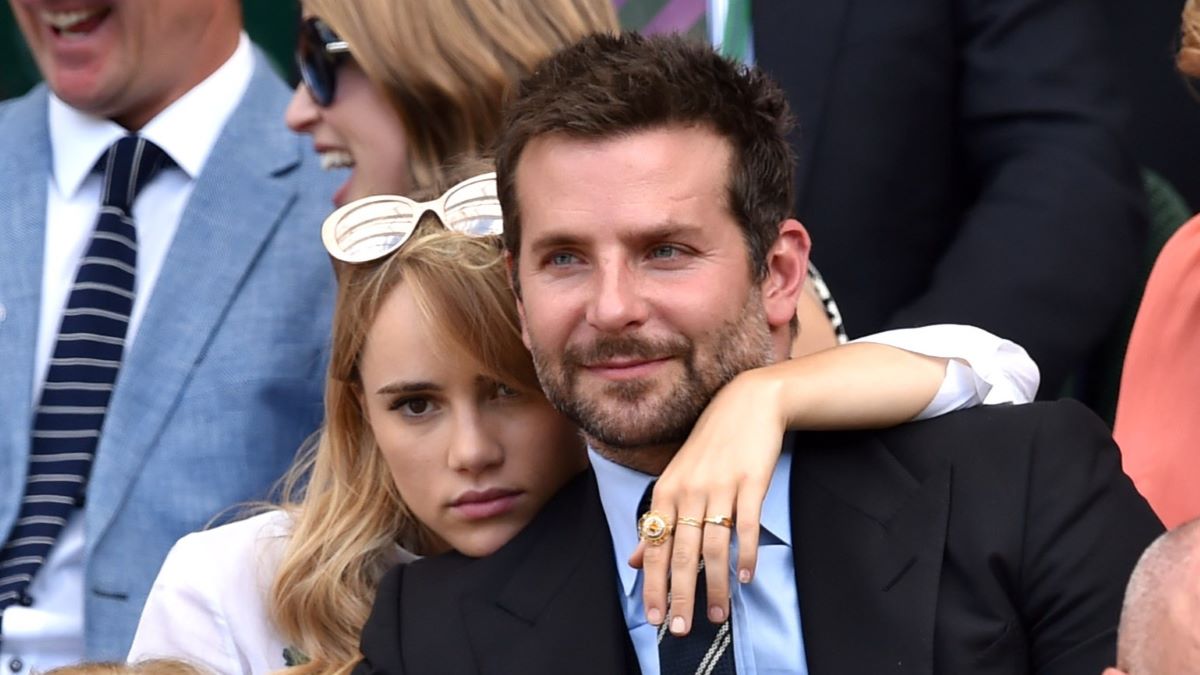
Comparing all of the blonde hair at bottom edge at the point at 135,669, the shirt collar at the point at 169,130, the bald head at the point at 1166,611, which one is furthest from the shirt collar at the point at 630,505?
the shirt collar at the point at 169,130

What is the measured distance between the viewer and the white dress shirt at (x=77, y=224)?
3.15 metres

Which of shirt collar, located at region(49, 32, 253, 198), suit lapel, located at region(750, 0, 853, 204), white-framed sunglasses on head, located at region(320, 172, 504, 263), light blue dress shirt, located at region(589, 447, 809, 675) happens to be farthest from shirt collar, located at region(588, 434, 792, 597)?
shirt collar, located at region(49, 32, 253, 198)

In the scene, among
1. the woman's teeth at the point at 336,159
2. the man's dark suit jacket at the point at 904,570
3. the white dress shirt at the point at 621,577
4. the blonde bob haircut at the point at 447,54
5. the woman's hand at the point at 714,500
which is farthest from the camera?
the woman's teeth at the point at 336,159

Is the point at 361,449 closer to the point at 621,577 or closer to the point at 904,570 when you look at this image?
the point at 621,577

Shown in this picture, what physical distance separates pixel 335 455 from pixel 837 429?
0.80 m

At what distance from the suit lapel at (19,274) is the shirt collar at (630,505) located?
3.72 feet

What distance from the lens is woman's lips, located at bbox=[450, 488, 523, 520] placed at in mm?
2617

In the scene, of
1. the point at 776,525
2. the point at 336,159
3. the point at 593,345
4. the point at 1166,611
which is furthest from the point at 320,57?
the point at 1166,611

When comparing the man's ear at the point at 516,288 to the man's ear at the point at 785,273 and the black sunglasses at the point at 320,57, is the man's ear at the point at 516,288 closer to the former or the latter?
the man's ear at the point at 785,273

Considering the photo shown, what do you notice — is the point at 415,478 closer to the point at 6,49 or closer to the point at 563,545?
the point at 563,545

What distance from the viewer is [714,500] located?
214 cm

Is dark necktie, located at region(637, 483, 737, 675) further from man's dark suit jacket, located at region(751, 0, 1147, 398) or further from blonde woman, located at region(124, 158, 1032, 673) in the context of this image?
man's dark suit jacket, located at region(751, 0, 1147, 398)

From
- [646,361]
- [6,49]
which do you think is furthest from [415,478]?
[6,49]

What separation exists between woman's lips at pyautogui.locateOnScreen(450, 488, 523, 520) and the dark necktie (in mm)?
390
